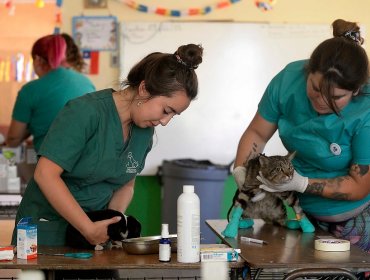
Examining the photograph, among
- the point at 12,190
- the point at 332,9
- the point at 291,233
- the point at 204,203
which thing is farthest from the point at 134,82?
the point at 332,9

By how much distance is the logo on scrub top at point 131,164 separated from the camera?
2199mm

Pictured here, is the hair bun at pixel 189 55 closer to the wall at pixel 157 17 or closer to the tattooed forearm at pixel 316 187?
the tattooed forearm at pixel 316 187

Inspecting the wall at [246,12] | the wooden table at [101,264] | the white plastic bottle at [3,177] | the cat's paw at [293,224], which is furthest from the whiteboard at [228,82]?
the wooden table at [101,264]

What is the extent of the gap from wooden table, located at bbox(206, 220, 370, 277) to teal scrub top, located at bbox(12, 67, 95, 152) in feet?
6.10

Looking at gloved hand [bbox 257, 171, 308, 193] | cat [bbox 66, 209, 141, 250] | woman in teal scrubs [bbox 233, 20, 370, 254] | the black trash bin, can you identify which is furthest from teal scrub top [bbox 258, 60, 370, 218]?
the black trash bin

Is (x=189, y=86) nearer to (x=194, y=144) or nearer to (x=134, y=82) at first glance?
(x=134, y=82)

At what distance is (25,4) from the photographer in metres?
5.74

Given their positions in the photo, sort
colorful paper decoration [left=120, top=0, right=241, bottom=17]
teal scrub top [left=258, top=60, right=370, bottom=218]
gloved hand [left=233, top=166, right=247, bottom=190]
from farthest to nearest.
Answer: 1. colorful paper decoration [left=120, top=0, right=241, bottom=17]
2. gloved hand [left=233, top=166, right=247, bottom=190]
3. teal scrub top [left=258, top=60, right=370, bottom=218]

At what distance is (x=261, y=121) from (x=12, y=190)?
1.94 m

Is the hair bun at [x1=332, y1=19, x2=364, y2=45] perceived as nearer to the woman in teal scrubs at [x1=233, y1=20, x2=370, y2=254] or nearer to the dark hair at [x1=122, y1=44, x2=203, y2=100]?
the woman in teal scrubs at [x1=233, y1=20, x2=370, y2=254]

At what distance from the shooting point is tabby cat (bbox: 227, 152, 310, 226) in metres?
2.28

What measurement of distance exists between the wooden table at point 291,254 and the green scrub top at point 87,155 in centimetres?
44

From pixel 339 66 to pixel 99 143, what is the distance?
0.80 metres

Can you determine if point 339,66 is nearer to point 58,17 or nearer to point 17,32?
point 58,17
